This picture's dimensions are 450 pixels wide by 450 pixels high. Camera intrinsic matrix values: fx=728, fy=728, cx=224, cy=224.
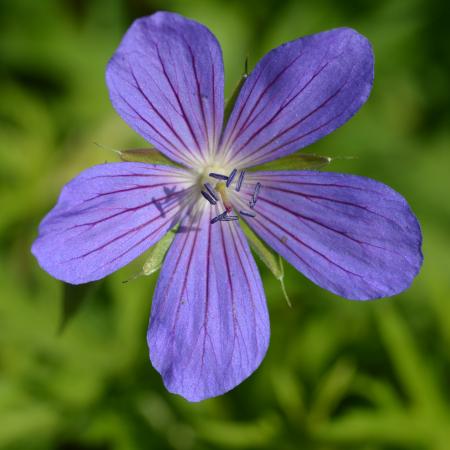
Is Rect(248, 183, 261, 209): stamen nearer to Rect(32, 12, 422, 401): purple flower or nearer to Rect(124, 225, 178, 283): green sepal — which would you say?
Rect(32, 12, 422, 401): purple flower

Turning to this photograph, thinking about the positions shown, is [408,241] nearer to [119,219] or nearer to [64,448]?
[119,219]

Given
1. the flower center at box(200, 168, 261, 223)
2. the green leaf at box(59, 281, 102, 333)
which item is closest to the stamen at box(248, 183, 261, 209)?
the flower center at box(200, 168, 261, 223)

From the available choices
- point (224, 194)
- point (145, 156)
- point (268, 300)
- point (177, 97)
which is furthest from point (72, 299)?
point (268, 300)

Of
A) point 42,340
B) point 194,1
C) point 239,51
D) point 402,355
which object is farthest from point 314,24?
point 42,340

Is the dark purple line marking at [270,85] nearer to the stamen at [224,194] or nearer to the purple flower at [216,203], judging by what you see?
the purple flower at [216,203]

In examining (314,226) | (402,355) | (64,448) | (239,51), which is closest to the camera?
(314,226)
